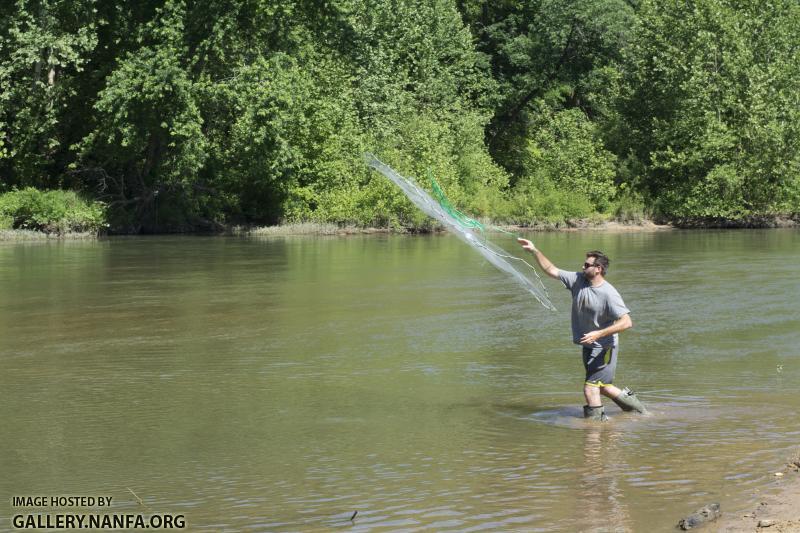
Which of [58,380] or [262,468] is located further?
[58,380]

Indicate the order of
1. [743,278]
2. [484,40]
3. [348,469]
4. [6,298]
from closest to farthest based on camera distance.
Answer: [348,469] → [6,298] → [743,278] → [484,40]

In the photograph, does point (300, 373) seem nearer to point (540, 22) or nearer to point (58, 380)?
point (58, 380)

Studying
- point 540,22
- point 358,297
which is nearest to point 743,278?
point 358,297

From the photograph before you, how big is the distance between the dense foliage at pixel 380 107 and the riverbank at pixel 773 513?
35081 mm

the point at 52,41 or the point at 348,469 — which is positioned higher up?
the point at 52,41

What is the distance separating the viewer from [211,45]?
42.5 m

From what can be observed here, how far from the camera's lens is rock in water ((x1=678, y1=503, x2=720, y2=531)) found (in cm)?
712

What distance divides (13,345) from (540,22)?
48.2 meters

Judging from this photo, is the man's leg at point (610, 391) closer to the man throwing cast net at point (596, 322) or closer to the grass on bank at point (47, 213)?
the man throwing cast net at point (596, 322)

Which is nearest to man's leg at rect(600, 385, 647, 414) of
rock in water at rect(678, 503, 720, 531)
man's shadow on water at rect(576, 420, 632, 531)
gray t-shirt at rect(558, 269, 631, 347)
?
man's shadow on water at rect(576, 420, 632, 531)

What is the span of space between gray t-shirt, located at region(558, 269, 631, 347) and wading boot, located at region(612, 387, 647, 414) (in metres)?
0.49

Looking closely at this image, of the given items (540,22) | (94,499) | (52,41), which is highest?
(540,22)

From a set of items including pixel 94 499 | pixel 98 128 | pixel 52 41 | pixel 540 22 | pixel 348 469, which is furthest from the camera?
pixel 540 22

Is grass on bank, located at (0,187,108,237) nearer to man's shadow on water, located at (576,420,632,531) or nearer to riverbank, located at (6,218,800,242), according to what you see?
riverbank, located at (6,218,800,242)
